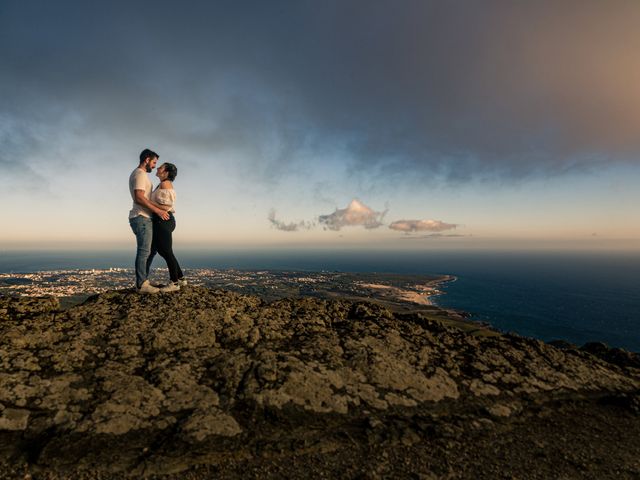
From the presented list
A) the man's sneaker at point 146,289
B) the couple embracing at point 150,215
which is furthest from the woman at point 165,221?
the man's sneaker at point 146,289

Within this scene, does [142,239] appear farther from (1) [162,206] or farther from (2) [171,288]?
(2) [171,288]

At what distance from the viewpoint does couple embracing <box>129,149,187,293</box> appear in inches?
343

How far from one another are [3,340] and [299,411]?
5.98m

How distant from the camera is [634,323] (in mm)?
106500

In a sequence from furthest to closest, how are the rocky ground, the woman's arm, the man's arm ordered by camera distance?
the woman's arm
the man's arm
the rocky ground

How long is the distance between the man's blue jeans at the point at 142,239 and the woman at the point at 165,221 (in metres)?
0.28

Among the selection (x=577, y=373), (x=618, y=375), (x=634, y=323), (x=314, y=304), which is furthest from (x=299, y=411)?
(x=634, y=323)

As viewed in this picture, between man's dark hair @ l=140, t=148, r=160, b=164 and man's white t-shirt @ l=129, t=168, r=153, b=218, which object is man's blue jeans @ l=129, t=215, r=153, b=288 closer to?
man's white t-shirt @ l=129, t=168, r=153, b=218

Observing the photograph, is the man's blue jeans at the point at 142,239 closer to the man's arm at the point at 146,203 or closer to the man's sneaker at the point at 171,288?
the man's arm at the point at 146,203

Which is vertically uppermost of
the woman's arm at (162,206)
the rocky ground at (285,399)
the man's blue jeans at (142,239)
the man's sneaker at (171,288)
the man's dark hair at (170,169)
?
the man's dark hair at (170,169)

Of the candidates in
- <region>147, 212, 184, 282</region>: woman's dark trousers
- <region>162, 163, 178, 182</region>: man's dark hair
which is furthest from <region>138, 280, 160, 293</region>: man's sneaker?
<region>162, 163, 178, 182</region>: man's dark hair

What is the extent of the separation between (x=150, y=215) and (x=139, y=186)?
36.0 inches

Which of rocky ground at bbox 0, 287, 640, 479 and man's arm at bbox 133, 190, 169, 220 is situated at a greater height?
man's arm at bbox 133, 190, 169, 220

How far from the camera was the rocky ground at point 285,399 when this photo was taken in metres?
4.02
